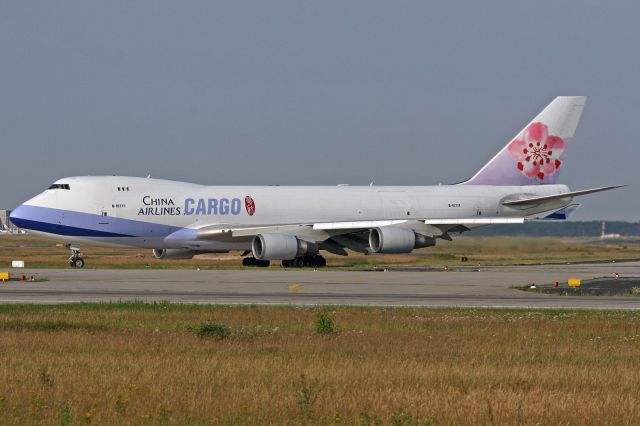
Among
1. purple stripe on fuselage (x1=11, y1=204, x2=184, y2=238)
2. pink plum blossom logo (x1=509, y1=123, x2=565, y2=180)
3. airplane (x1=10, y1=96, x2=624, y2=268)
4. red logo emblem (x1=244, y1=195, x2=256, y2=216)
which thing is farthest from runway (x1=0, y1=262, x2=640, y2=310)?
pink plum blossom logo (x1=509, y1=123, x2=565, y2=180)

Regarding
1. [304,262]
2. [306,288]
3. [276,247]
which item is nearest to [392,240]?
[304,262]

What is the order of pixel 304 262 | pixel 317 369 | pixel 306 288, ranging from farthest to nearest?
1. pixel 304 262
2. pixel 306 288
3. pixel 317 369

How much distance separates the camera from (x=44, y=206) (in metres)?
56.3

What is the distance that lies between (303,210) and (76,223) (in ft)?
40.1

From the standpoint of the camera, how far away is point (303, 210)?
60.9m

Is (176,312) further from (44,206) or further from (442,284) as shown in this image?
(44,206)

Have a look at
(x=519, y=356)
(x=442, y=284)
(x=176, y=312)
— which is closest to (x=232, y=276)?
(x=442, y=284)

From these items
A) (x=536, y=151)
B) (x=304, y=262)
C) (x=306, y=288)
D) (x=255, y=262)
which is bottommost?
(x=306, y=288)

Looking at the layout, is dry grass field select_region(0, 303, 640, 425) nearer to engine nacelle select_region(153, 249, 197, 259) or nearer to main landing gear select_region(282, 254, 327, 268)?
main landing gear select_region(282, 254, 327, 268)

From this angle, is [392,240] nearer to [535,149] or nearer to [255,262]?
[255,262]

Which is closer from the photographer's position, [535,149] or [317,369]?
[317,369]

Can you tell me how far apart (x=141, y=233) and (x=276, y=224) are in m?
7.34

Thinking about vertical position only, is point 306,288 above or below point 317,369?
above

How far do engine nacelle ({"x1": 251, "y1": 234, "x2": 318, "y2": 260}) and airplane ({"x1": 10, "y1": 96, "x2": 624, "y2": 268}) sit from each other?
0.06 m
